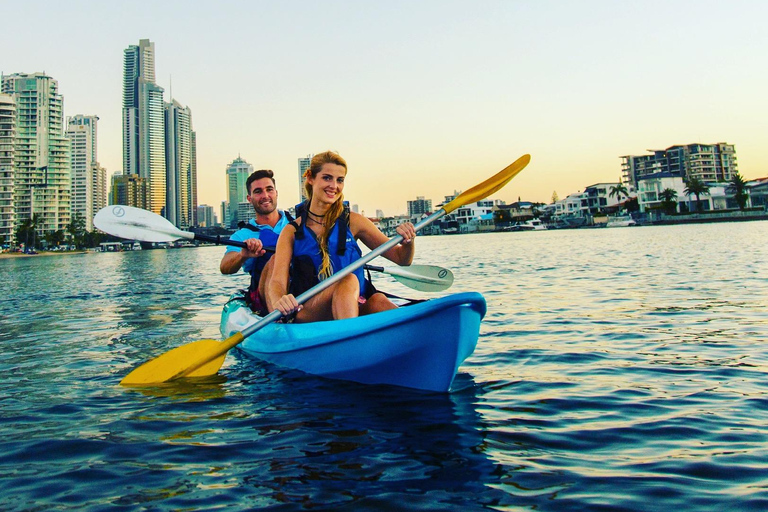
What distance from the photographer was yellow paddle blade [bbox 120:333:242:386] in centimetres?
540

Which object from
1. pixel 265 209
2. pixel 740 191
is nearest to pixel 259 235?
pixel 265 209

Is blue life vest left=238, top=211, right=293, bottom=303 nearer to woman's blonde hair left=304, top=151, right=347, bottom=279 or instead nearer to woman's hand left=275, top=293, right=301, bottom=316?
woman's blonde hair left=304, top=151, right=347, bottom=279

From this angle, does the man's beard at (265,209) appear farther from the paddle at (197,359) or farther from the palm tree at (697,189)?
the palm tree at (697,189)

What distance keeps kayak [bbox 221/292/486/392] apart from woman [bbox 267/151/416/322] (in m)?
0.25

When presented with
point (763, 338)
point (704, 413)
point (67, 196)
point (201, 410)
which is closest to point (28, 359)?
point (201, 410)

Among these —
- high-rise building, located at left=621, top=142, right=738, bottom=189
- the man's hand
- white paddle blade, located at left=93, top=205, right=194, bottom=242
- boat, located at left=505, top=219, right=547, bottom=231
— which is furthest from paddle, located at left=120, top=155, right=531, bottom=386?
high-rise building, located at left=621, top=142, right=738, bottom=189

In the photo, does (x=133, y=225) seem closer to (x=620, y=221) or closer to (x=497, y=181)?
(x=497, y=181)

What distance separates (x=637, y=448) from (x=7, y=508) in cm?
336

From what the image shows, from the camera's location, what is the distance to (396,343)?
4398 millimetres

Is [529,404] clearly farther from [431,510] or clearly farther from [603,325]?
[603,325]

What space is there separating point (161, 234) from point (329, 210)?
3.38m

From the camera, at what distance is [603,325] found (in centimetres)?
808

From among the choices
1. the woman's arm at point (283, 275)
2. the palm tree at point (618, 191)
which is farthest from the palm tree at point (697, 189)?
the woman's arm at point (283, 275)

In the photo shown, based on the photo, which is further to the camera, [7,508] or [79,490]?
[79,490]
